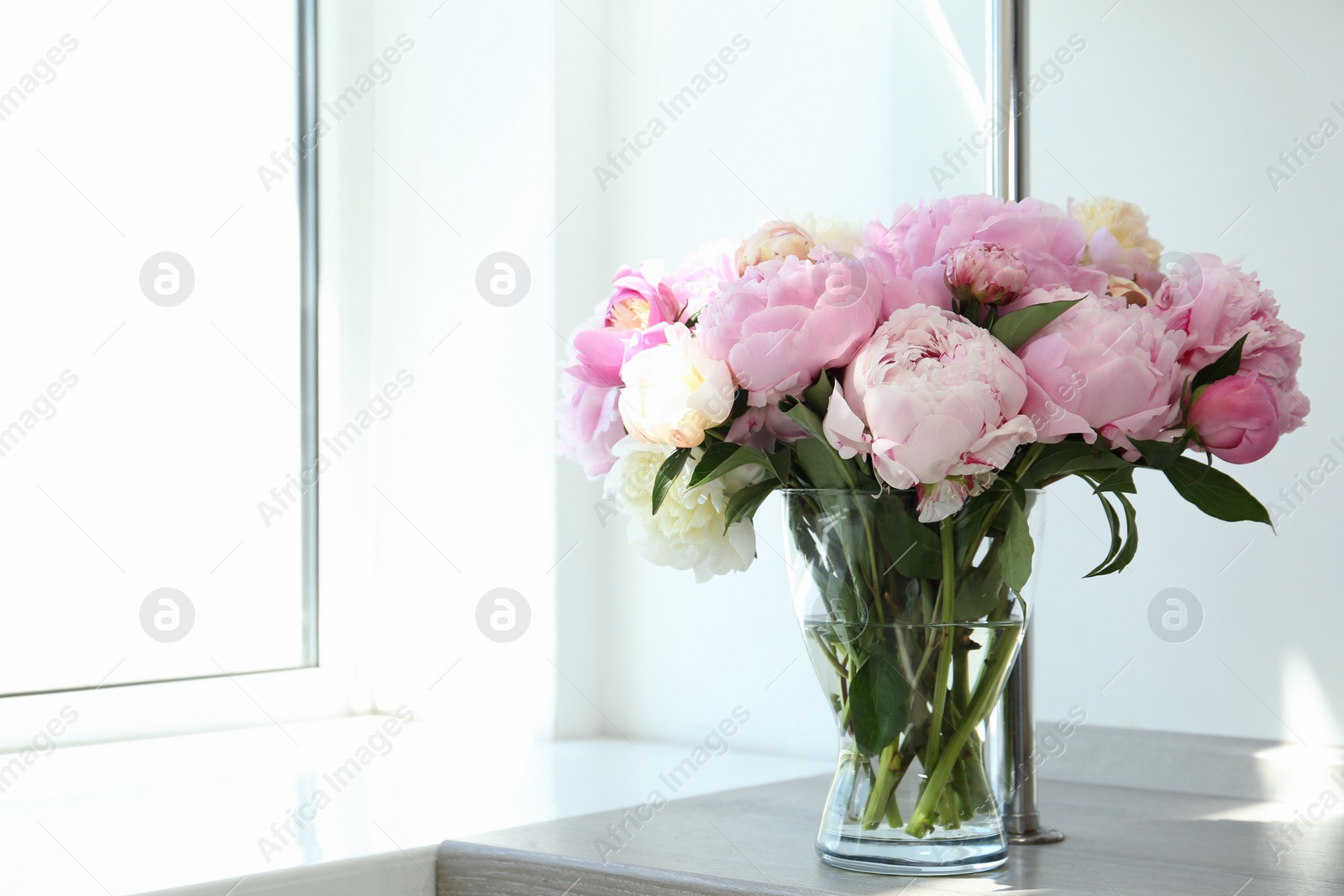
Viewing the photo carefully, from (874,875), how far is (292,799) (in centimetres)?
52

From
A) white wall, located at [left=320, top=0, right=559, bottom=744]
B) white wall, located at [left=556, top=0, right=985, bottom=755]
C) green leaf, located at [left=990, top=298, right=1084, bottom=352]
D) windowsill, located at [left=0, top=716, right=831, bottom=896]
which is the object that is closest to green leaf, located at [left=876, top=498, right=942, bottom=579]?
green leaf, located at [left=990, top=298, right=1084, bottom=352]

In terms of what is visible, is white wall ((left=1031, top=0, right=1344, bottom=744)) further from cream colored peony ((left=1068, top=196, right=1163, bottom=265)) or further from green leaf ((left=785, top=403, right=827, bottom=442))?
green leaf ((left=785, top=403, right=827, bottom=442))

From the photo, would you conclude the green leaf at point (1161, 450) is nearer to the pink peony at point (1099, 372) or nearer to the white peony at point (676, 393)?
the pink peony at point (1099, 372)

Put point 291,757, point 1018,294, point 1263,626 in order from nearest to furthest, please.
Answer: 1. point 1018,294
2. point 1263,626
3. point 291,757

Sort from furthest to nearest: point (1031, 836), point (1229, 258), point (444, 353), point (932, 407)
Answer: point (444, 353) < point (1229, 258) < point (1031, 836) < point (932, 407)

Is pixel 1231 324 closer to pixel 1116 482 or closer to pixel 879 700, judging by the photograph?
pixel 1116 482

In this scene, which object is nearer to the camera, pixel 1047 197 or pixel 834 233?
pixel 834 233

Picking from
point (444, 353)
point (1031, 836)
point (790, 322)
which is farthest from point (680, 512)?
point (444, 353)

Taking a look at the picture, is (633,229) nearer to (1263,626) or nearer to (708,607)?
(708,607)

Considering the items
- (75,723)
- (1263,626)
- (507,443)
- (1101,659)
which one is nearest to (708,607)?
(507,443)

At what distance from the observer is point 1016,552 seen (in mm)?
654

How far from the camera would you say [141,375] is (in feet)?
4.67

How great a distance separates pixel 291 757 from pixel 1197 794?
0.84 m

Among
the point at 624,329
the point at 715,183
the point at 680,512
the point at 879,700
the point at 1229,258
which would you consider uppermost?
the point at 715,183
